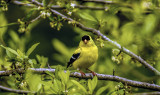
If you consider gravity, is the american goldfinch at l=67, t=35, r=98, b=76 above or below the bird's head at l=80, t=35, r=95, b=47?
below

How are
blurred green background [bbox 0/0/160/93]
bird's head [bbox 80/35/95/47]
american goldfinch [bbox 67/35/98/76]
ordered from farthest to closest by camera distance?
bird's head [bbox 80/35/95/47] < american goldfinch [bbox 67/35/98/76] < blurred green background [bbox 0/0/160/93]

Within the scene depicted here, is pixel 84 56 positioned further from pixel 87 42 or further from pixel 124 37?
pixel 124 37

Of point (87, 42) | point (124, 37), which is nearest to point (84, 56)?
point (87, 42)

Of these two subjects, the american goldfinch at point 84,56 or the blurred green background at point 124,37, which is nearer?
the blurred green background at point 124,37

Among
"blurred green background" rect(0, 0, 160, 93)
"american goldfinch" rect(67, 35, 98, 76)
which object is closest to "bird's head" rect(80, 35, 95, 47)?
"american goldfinch" rect(67, 35, 98, 76)

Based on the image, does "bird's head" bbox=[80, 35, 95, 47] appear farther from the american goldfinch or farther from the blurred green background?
the blurred green background

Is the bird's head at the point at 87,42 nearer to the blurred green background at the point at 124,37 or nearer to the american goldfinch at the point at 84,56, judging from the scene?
the american goldfinch at the point at 84,56

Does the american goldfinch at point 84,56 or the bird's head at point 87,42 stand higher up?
the bird's head at point 87,42

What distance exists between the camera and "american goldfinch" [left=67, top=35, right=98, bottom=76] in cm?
379

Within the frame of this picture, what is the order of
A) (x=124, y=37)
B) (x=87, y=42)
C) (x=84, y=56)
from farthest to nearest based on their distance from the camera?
(x=87, y=42), (x=84, y=56), (x=124, y=37)

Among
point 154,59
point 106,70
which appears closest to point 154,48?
point 154,59

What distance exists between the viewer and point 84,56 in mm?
A: 3900

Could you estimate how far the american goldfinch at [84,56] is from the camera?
379 cm

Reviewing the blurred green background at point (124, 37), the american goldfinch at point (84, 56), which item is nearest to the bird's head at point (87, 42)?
the american goldfinch at point (84, 56)
